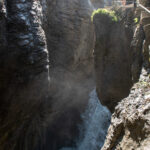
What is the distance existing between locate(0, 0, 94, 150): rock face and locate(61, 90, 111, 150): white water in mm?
912

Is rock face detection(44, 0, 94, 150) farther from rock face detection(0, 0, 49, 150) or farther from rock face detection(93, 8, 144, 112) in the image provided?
rock face detection(93, 8, 144, 112)

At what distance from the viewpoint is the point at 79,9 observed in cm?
1261

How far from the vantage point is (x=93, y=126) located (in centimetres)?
1214

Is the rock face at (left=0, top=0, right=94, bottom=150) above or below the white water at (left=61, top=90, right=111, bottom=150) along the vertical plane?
above

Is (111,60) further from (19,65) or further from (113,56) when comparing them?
(19,65)

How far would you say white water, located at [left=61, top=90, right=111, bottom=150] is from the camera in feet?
35.6

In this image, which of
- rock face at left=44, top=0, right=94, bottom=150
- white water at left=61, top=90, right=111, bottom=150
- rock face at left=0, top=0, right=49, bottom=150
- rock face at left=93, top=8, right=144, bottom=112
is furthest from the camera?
rock face at left=44, top=0, right=94, bottom=150

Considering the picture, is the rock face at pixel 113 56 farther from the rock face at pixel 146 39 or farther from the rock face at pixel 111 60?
the rock face at pixel 146 39

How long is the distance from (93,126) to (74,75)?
451 cm

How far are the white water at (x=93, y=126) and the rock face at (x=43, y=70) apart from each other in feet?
2.99

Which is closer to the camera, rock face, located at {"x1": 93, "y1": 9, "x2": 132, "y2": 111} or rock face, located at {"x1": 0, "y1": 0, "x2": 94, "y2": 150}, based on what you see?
rock face, located at {"x1": 0, "y1": 0, "x2": 94, "y2": 150}

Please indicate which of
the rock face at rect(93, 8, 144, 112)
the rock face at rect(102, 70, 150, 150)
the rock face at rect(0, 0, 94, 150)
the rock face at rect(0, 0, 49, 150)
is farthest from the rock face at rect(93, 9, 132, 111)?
the rock face at rect(102, 70, 150, 150)

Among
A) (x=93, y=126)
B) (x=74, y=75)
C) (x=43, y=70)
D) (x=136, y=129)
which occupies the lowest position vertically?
(x=93, y=126)

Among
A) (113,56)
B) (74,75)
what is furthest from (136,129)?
(74,75)
